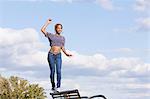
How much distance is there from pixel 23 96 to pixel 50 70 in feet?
176

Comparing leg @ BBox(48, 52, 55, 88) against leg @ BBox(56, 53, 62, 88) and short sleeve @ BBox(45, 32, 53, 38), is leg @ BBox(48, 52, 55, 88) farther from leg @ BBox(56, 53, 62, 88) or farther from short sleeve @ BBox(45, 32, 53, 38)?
short sleeve @ BBox(45, 32, 53, 38)

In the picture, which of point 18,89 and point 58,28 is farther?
point 18,89

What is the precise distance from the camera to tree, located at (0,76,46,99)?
68.8 m

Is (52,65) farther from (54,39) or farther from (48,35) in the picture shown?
(48,35)

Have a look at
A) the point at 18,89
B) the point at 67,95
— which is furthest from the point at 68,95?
the point at 18,89

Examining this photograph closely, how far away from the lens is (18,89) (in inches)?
2768

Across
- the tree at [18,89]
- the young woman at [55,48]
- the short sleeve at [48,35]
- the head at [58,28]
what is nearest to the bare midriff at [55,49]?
the young woman at [55,48]

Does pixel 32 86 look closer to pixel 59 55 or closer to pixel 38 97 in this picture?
pixel 38 97

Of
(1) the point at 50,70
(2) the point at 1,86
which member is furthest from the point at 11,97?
(1) the point at 50,70

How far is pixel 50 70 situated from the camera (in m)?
16.2

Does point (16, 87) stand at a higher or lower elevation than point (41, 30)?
higher

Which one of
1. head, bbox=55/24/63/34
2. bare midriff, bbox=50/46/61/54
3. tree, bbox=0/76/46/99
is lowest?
bare midriff, bbox=50/46/61/54

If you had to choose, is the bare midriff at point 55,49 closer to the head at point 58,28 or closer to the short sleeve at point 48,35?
the short sleeve at point 48,35

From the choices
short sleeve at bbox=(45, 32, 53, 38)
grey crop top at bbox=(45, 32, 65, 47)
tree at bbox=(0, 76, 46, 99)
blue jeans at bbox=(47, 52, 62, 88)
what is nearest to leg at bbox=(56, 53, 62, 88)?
blue jeans at bbox=(47, 52, 62, 88)
